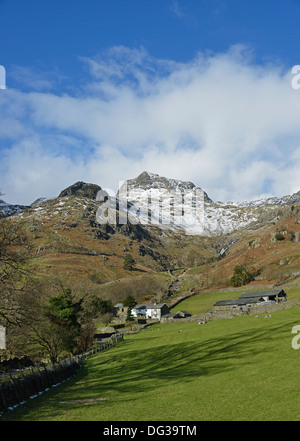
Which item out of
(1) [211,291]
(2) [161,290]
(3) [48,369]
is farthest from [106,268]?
(3) [48,369]

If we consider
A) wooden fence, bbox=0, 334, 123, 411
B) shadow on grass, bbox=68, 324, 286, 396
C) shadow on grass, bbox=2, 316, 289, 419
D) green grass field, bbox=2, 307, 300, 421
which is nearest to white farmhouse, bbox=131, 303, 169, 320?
shadow on grass, bbox=68, 324, 286, 396

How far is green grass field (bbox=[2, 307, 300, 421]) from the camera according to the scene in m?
13.3

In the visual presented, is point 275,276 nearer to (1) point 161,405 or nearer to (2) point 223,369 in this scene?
(2) point 223,369

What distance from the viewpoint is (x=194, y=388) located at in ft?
57.7

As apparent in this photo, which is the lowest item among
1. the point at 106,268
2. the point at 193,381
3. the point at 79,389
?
the point at 79,389

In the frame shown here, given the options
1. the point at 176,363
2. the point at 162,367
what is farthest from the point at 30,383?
the point at 176,363

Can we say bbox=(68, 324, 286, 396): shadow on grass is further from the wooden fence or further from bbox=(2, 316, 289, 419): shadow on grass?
the wooden fence

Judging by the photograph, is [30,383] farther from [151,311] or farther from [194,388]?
[151,311]

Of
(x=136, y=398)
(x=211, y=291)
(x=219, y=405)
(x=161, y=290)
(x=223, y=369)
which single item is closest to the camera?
(x=219, y=405)

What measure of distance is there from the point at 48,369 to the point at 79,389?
4.82 m

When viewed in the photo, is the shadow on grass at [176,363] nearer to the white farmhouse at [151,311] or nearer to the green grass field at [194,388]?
the green grass field at [194,388]

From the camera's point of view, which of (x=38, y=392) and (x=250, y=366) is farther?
(x=38, y=392)

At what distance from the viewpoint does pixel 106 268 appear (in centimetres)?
19700

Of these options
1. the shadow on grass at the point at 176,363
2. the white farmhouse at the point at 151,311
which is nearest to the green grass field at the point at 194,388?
the shadow on grass at the point at 176,363
